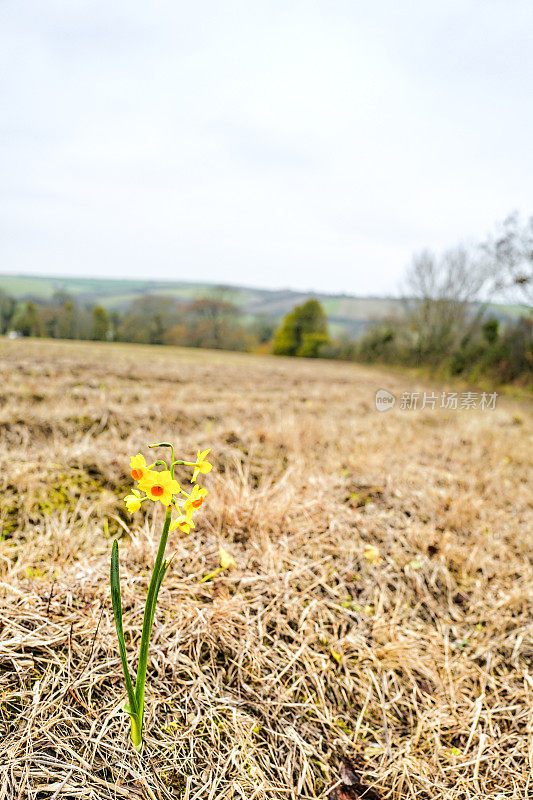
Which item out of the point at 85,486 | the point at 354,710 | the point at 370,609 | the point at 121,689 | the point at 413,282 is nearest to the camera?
the point at 121,689

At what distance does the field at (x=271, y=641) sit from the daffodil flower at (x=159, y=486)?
762 mm

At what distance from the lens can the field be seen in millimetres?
1193

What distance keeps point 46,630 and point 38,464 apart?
146 centimetres

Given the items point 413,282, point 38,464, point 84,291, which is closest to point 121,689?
point 38,464

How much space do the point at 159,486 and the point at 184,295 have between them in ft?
242

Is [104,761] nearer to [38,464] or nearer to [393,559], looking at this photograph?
[393,559]

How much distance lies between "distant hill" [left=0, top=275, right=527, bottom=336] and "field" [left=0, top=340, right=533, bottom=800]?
42.8 metres

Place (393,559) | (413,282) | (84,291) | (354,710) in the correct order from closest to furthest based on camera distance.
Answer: (354,710)
(393,559)
(413,282)
(84,291)

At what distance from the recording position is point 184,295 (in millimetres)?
71312

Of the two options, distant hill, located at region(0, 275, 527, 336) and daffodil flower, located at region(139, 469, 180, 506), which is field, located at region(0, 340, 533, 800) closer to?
daffodil flower, located at region(139, 469, 180, 506)

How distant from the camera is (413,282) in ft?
92.5
